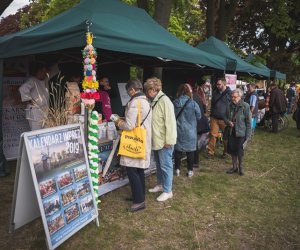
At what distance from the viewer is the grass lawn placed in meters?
3.71

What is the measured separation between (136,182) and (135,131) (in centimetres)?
66

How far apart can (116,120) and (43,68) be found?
7.21ft

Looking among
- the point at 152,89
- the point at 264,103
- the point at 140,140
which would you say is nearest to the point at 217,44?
the point at 264,103

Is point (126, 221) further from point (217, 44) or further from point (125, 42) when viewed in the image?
point (217, 44)

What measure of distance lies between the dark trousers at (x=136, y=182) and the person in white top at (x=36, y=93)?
6.29 ft

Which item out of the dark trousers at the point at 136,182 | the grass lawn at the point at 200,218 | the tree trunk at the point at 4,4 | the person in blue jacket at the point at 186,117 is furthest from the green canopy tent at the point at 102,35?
the tree trunk at the point at 4,4

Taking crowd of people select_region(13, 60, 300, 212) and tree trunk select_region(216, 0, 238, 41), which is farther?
tree trunk select_region(216, 0, 238, 41)

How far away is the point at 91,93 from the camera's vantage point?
3.85 meters

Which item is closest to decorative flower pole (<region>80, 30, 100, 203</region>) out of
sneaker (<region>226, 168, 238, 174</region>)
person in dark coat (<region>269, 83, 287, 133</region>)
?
sneaker (<region>226, 168, 238, 174</region>)

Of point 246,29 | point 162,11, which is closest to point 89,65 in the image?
point 162,11

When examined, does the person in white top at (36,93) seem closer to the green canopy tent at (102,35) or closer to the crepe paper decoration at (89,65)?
the green canopy tent at (102,35)

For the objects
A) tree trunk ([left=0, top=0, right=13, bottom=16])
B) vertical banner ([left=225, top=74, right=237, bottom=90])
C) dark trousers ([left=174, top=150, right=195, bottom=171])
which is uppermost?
tree trunk ([left=0, top=0, right=13, bottom=16])

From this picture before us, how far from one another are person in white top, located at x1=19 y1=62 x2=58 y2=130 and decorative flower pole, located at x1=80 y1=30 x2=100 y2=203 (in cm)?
170

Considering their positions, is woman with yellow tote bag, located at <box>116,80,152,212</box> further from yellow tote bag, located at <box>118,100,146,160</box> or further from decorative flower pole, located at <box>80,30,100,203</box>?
decorative flower pole, located at <box>80,30,100,203</box>
